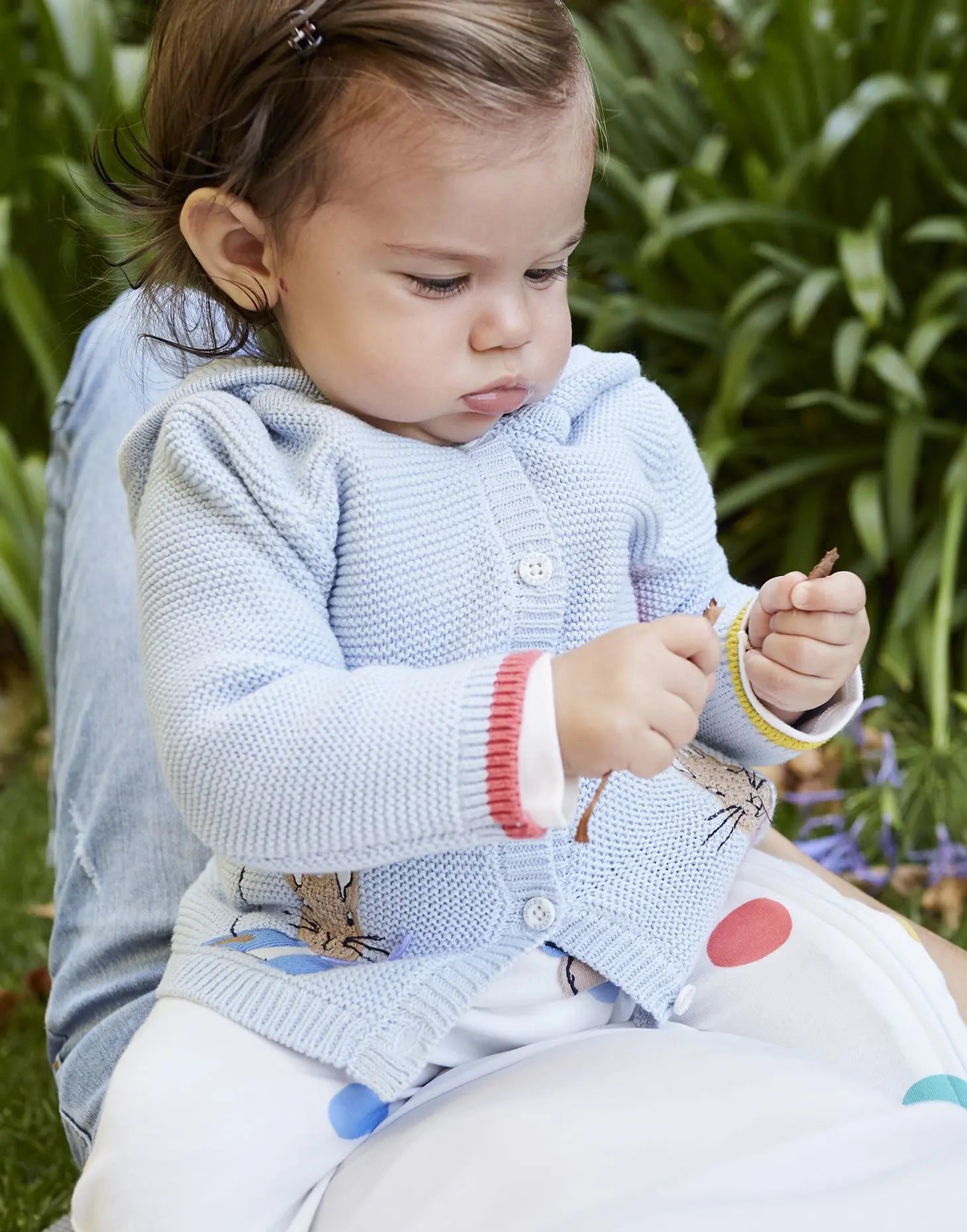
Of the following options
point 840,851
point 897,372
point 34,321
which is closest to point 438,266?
point 840,851

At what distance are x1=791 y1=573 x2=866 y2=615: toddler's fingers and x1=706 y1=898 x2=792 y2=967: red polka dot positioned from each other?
0.99 ft

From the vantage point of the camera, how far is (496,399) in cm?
111

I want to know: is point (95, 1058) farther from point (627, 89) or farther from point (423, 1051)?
point (627, 89)

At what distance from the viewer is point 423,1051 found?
3.37ft

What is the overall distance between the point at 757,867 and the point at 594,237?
Result: 6.61ft

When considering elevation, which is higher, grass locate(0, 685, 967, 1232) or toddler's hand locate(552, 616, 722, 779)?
toddler's hand locate(552, 616, 722, 779)

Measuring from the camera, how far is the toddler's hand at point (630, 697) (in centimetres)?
93

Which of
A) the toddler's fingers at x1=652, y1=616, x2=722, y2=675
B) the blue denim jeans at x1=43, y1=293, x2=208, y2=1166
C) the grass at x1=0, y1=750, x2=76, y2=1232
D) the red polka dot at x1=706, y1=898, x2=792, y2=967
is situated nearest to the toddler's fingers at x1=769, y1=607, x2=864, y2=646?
the toddler's fingers at x1=652, y1=616, x2=722, y2=675

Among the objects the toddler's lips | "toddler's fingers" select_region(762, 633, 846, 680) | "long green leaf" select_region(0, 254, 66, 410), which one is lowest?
"long green leaf" select_region(0, 254, 66, 410)

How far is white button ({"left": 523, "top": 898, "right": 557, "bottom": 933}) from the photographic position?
109cm

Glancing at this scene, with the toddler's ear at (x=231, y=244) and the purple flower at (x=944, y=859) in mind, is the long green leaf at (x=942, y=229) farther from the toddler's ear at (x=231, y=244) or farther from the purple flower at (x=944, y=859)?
the toddler's ear at (x=231, y=244)

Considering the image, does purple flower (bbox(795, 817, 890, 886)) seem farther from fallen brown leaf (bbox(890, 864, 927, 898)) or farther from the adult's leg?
the adult's leg

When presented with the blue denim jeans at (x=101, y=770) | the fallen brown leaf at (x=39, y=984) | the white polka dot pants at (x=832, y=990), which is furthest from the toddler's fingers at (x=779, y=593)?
the fallen brown leaf at (x=39, y=984)

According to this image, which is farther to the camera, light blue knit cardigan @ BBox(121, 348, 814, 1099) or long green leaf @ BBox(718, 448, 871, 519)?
long green leaf @ BBox(718, 448, 871, 519)
